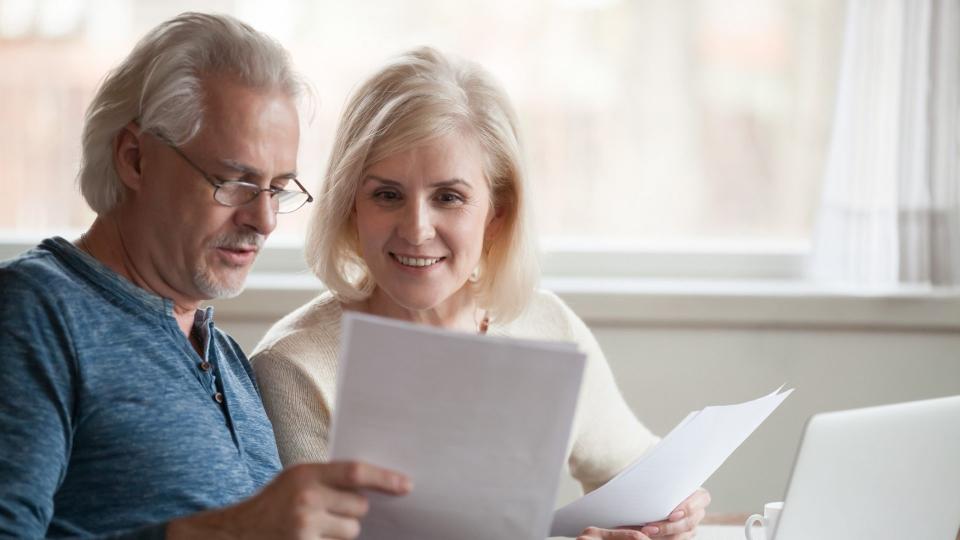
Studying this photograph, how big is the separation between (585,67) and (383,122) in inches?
50.3

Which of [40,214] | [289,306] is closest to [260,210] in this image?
[289,306]

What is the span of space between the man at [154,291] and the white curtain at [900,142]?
1.64 metres

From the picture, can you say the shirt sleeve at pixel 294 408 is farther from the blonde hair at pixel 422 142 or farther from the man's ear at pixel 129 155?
the man's ear at pixel 129 155

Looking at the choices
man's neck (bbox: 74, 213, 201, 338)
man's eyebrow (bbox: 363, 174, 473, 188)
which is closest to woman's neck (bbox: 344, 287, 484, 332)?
man's eyebrow (bbox: 363, 174, 473, 188)

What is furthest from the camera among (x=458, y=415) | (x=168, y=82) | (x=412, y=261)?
(x=412, y=261)

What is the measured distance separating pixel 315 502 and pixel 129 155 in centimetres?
59

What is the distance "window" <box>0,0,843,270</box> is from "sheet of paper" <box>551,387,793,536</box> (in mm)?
1471

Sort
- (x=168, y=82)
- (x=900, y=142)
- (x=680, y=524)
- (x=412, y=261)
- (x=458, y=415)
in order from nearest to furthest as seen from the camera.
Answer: (x=458, y=415), (x=168, y=82), (x=680, y=524), (x=412, y=261), (x=900, y=142)

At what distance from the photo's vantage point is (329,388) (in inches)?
71.0

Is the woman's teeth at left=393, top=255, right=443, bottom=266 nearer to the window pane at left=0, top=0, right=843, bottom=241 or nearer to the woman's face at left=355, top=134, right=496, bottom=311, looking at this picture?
the woman's face at left=355, top=134, right=496, bottom=311

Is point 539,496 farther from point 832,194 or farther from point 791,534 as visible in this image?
point 832,194

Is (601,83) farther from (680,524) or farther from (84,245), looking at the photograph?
(84,245)

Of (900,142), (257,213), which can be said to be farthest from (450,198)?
(900,142)

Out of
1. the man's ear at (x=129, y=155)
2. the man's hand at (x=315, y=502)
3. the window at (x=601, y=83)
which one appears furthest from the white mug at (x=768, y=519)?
the window at (x=601, y=83)
